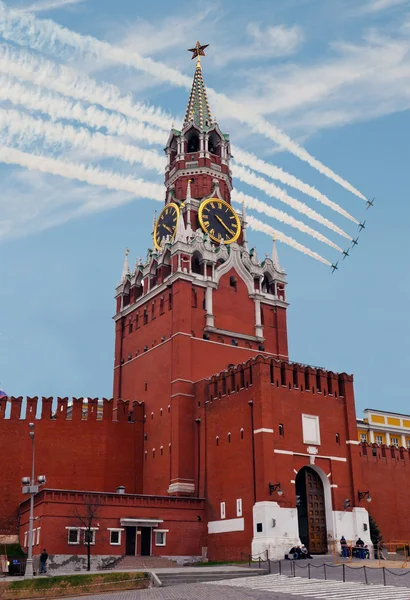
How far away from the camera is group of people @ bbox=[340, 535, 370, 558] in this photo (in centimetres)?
4972

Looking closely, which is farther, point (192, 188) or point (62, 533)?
point (192, 188)

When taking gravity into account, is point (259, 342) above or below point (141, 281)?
below

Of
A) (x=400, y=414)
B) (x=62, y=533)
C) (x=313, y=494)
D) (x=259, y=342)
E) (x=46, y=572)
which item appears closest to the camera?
(x=46, y=572)

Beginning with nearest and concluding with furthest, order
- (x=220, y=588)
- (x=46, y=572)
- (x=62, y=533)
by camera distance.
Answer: (x=220, y=588) → (x=46, y=572) → (x=62, y=533)

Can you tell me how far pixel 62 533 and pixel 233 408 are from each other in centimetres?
1519

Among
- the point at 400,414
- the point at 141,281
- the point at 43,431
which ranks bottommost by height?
the point at 43,431

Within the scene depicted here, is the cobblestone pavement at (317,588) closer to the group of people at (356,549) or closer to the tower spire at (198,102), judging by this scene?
the group of people at (356,549)

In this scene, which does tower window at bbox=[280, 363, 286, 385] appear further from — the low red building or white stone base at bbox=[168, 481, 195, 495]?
white stone base at bbox=[168, 481, 195, 495]

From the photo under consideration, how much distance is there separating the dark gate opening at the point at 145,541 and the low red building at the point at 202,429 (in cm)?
8

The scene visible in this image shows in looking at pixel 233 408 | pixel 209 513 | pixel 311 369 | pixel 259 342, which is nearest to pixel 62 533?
pixel 209 513

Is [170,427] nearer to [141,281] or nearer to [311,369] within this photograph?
[311,369]

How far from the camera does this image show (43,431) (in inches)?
2445

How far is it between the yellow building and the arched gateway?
27962mm

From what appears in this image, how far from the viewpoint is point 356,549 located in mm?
50656
